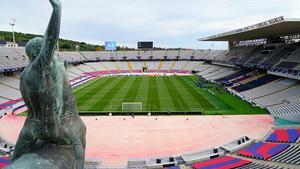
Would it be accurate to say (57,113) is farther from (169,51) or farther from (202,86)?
(169,51)

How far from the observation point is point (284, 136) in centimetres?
2214

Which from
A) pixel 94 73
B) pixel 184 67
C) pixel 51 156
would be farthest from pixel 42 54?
pixel 184 67

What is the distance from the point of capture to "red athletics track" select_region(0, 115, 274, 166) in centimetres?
2108

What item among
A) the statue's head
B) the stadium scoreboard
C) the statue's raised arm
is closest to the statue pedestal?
the statue's raised arm

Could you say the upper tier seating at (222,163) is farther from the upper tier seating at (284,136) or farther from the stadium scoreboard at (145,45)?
the stadium scoreboard at (145,45)

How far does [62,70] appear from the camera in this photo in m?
6.62

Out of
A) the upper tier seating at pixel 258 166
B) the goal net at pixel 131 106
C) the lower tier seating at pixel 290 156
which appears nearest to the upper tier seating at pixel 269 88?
the goal net at pixel 131 106

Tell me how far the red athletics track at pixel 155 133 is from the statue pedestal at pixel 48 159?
12.7 metres

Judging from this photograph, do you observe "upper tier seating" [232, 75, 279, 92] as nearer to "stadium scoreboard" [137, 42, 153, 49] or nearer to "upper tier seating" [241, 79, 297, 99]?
"upper tier seating" [241, 79, 297, 99]

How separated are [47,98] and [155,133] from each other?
19654 mm

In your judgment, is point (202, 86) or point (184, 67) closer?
point (202, 86)

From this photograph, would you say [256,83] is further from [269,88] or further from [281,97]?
[281,97]

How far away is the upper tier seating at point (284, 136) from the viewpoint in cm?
2094

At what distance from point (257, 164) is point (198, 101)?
891 inches
